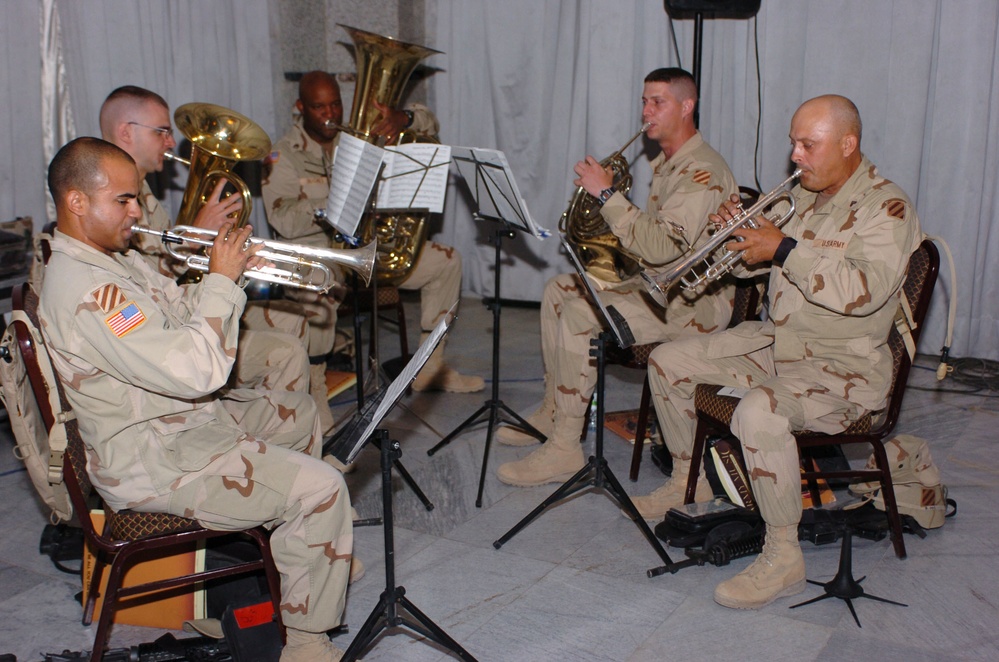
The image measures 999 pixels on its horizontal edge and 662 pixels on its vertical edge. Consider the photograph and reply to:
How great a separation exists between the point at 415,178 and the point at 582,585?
183 cm

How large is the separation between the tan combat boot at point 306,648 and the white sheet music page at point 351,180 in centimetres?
156

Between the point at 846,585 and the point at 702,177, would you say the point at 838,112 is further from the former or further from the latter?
Answer: the point at 846,585

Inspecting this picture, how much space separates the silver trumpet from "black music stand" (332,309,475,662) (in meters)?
1.02

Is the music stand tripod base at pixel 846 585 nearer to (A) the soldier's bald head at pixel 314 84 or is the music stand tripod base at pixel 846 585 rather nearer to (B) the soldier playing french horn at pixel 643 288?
(B) the soldier playing french horn at pixel 643 288

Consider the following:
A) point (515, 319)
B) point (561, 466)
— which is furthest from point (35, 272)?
point (515, 319)

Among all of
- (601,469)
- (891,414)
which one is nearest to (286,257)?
(601,469)

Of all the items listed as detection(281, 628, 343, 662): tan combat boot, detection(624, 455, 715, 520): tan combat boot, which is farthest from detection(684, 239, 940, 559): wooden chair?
detection(281, 628, 343, 662): tan combat boot

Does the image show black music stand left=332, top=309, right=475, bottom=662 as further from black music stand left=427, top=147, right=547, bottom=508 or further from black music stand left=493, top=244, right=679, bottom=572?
black music stand left=427, top=147, right=547, bottom=508

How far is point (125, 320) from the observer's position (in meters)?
2.29

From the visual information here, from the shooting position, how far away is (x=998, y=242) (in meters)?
5.27

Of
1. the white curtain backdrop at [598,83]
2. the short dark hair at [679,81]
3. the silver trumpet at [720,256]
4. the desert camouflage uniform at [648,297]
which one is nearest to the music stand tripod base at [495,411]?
the desert camouflage uniform at [648,297]

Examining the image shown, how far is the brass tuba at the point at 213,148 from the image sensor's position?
3.63 metres

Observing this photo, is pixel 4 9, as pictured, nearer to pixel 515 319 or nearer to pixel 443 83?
pixel 443 83

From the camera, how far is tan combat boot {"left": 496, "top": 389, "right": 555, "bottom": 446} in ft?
14.3
